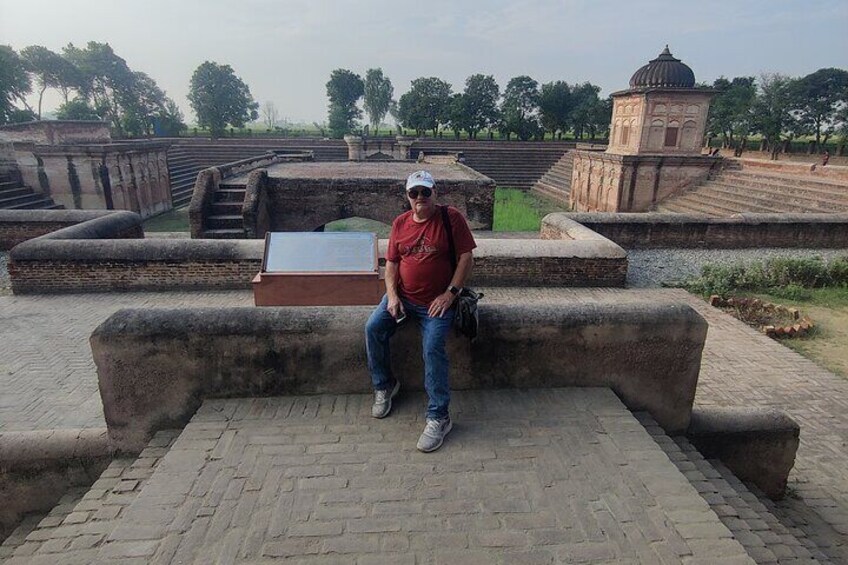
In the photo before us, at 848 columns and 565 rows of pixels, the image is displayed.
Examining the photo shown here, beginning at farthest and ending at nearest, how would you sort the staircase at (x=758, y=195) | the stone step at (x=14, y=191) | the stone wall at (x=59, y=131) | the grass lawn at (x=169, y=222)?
the stone wall at (x=59, y=131), the grass lawn at (x=169, y=222), the stone step at (x=14, y=191), the staircase at (x=758, y=195)

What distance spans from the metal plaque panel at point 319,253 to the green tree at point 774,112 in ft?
148

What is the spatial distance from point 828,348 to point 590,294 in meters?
3.19

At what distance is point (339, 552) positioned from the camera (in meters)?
2.20

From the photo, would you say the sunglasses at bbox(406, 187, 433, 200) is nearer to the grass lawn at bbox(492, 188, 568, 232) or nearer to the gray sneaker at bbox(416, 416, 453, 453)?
the gray sneaker at bbox(416, 416, 453, 453)

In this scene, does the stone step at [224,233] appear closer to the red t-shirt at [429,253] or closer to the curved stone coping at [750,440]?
the red t-shirt at [429,253]

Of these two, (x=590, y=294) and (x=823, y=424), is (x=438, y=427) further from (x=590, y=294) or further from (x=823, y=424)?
(x=590, y=294)

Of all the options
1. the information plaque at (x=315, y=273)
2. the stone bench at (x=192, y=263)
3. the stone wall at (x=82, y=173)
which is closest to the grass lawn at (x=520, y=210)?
the stone bench at (x=192, y=263)

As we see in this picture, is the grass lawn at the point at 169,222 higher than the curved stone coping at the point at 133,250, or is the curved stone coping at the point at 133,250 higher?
the curved stone coping at the point at 133,250

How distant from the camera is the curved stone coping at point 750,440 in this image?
3682 mm

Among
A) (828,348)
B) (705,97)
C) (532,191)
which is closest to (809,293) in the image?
(828,348)

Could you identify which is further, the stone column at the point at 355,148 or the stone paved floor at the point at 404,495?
the stone column at the point at 355,148

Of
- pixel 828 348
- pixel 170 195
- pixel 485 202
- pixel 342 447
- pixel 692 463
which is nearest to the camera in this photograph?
pixel 342 447

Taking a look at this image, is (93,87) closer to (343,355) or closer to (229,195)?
(229,195)

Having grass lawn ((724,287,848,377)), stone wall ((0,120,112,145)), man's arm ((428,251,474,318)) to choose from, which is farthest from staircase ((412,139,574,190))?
man's arm ((428,251,474,318))
